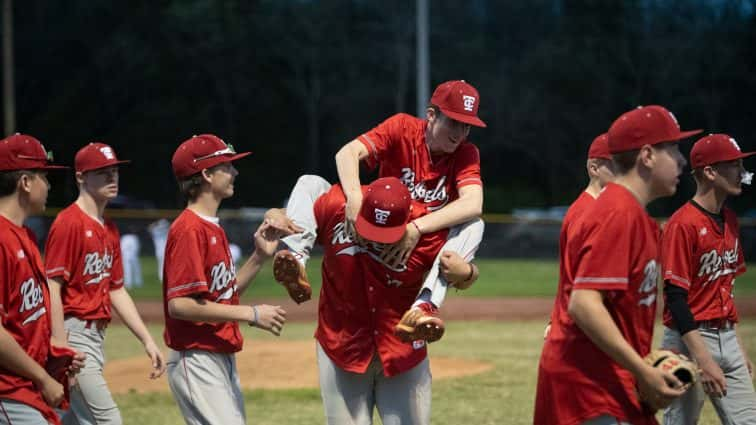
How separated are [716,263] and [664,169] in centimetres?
236

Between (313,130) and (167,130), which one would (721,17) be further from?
(167,130)

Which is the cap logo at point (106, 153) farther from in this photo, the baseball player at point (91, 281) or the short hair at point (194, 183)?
the short hair at point (194, 183)

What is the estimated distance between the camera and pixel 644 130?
3459 millimetres

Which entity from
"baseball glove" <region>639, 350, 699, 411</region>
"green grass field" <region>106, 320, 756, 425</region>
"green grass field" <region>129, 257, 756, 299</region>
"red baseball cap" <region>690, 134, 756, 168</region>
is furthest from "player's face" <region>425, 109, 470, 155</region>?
"green grass field" <region>129, 257, 756, 299</region>

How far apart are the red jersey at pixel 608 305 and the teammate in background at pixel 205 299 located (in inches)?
61.9

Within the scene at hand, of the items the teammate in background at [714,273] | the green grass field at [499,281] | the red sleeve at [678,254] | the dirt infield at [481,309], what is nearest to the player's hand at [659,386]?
the red sleeve at [678,254]

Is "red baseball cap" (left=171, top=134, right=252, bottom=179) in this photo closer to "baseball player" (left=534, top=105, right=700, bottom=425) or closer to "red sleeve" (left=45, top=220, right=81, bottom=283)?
"red sleeve" (left=45, top=220, right=81, bottom=283)

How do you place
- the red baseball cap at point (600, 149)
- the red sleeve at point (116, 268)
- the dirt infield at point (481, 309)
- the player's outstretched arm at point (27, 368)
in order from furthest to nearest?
1. the dirt infield at point (481, 309)
2. the red sleeve at point (116, 268)
3. the red baseball cap at point (600, 149)
4. the player's outstretched arm at point (27, 368)

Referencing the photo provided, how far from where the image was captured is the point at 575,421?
11.7 feet

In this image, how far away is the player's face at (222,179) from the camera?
496 centimetres

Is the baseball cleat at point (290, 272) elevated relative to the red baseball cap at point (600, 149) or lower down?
lower down

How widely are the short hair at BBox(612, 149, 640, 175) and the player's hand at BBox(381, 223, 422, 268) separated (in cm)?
117

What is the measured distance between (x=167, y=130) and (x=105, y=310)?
41267 mm

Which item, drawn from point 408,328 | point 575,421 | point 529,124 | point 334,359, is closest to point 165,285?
point 334,359
